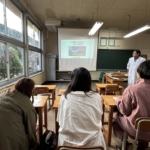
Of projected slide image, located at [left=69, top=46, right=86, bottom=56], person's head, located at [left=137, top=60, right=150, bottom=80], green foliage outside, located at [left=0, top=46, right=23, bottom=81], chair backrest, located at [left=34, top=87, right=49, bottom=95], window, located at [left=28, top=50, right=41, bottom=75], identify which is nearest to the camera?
person's head, located at [left=137, top=60, right=150, bottom=80]

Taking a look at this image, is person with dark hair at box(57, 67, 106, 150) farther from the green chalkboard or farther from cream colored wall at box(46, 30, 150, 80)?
cream colored wall at box(46, 30, 150, 80)

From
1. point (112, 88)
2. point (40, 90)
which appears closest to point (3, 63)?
point (40, 90)

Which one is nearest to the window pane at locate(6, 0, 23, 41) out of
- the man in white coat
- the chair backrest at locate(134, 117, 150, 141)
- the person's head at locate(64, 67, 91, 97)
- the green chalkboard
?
the person's head at locate(64, 67, 91, 97)

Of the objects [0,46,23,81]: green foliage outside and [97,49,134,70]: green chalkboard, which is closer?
[0,46,23,81]: green foliage outside

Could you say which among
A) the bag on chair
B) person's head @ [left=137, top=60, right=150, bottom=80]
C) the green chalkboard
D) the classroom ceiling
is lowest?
the bag on chair

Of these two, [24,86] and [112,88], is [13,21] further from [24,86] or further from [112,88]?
[112,88]

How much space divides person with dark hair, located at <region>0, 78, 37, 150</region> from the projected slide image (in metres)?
4.61

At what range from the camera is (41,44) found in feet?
20.9

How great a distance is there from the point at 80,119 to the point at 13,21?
3480 mm

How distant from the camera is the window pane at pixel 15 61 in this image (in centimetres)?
338

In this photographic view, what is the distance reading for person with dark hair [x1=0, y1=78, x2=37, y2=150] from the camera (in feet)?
3.43

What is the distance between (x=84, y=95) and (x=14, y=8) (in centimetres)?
358

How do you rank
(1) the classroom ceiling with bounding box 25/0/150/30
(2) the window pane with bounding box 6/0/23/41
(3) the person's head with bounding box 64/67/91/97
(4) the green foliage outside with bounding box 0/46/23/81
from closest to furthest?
1. (3) the person's head with bounding box 64/67/91/97
2. (4) the green foliage outside with bounding box 0/46/23/81
3. (2) the window pane with bounding box 6/0/23/41
4. (1) the classroom ceiling with bounding box 25/0/150/30

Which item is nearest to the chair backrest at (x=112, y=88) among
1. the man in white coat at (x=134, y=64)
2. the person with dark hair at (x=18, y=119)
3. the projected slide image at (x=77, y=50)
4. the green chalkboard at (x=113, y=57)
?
the man in white coat at (x=134, y=64)
